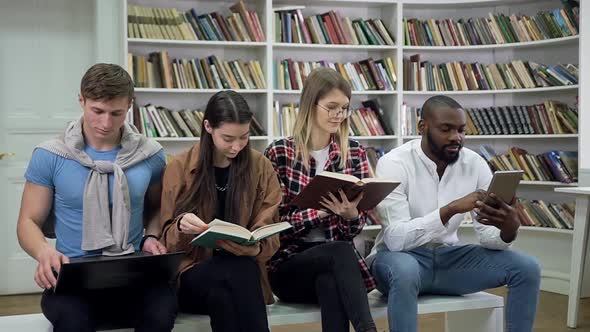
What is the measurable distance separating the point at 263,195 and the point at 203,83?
2.91m

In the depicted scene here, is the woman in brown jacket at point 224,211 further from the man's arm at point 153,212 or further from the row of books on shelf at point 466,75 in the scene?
the row of books on shelf at point 466,75

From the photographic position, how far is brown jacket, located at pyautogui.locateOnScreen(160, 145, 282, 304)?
255cm

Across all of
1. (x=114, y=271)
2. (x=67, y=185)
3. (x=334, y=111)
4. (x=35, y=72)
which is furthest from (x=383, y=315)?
(x=35, y=72)

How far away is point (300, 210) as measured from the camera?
281 centimetres

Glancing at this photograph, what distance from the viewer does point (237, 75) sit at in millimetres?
5508

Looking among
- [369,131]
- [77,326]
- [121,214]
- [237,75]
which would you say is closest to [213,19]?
[237,75]

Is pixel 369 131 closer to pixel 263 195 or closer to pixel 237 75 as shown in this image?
pixel 237 75

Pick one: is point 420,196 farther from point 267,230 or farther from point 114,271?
point 114,271

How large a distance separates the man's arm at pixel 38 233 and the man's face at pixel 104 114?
255mm

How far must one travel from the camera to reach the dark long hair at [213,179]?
2568 mm

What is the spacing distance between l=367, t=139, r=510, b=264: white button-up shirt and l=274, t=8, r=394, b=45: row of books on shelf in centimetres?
274

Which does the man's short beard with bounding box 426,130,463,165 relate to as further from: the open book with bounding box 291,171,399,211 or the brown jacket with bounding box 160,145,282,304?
the brown jacket with bounding box 160,145,282,304

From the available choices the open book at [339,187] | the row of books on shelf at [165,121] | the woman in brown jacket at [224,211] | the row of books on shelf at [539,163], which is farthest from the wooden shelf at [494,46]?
the woman in brown jacket at [224,211]

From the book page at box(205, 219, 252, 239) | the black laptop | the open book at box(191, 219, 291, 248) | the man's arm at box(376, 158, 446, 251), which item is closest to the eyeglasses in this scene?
the man's arm at box(376, 158, 446, 251)
